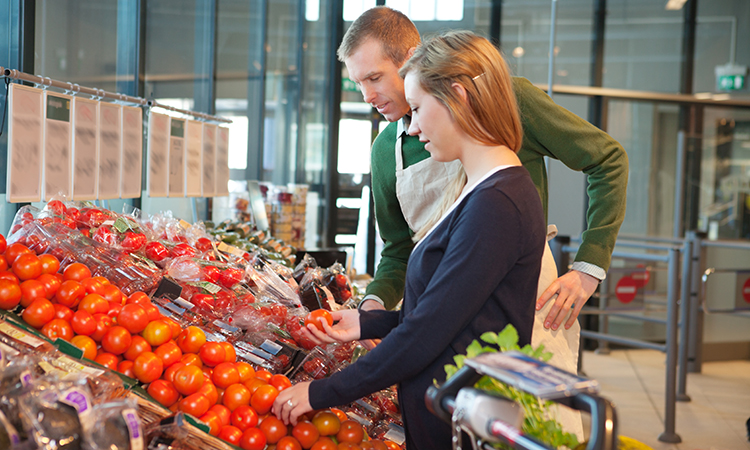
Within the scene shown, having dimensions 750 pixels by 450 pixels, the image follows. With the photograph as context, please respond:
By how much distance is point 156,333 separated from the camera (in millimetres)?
1482

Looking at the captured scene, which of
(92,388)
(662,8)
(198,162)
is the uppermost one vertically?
(662,8)

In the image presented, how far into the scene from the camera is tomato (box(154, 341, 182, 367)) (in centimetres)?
146

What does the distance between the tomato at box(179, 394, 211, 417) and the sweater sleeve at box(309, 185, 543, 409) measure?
0.36 meters

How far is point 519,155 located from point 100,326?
117cm

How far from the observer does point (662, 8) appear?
20.6 ft

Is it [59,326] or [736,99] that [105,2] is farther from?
Answer: [736,99]

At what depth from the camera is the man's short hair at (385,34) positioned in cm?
174

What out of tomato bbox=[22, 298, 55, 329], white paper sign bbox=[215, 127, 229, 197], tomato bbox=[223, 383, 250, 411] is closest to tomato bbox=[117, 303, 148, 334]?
tomato bbox=[22, 298, 55, 329]

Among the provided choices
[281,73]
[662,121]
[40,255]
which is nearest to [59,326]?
[40,255]

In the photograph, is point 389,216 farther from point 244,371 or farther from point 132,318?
point 132,318

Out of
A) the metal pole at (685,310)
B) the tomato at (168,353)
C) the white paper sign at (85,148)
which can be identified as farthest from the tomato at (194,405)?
the metal pole at (685,310)

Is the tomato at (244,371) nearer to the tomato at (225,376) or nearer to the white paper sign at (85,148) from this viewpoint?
the tomato at (225,376)

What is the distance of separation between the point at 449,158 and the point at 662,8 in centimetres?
599

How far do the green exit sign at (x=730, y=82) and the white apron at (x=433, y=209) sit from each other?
548 centimetres
